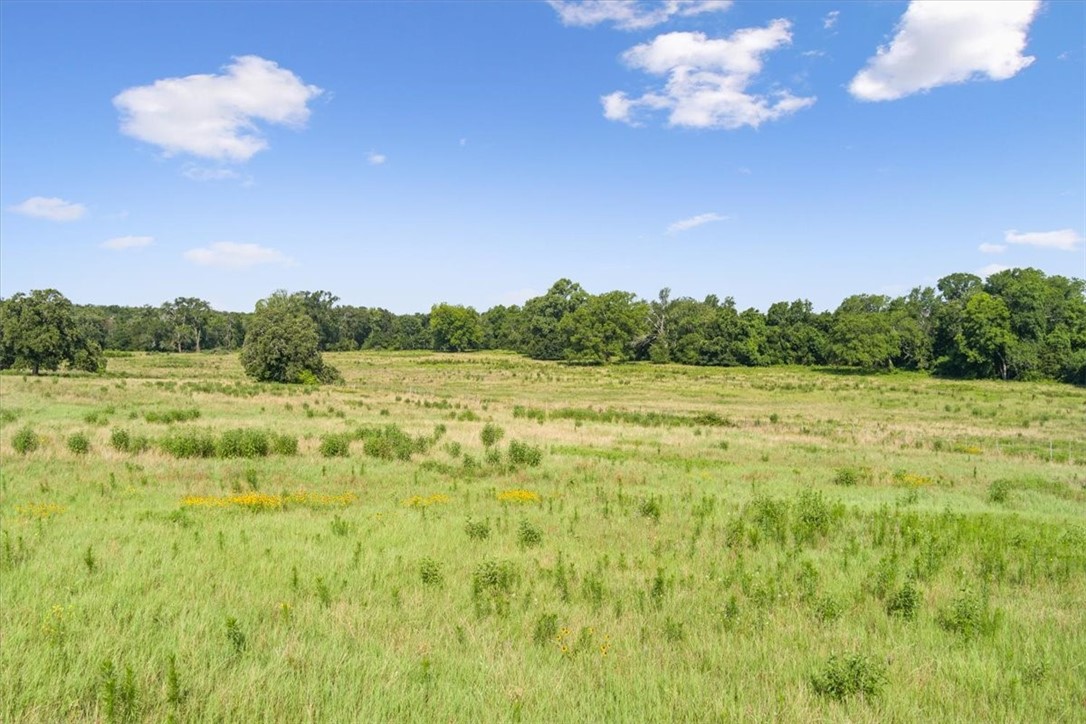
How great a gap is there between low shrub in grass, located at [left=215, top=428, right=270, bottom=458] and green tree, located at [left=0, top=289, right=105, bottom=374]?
52869mm

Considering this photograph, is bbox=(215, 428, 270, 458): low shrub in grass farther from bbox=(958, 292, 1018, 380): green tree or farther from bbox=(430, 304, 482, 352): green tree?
bbox=(430, 304, 482, 352): green tree

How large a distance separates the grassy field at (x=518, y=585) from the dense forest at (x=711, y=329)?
2199 inches

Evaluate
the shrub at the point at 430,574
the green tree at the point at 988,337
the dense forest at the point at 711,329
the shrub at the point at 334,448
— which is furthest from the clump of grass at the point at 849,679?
the green tree at the point at 988,337

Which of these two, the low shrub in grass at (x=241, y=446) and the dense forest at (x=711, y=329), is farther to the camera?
the dense forest at (x=711, y=329)


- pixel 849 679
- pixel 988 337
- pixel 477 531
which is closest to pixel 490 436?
pixel 477 531

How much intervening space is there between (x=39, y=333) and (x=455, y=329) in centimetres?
10896

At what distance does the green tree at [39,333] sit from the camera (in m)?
58.8

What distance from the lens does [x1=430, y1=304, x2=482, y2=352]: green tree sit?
164 meters

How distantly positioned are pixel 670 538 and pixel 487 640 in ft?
19.3

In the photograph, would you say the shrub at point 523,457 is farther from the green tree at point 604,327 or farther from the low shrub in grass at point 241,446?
the green tree at point 604,327

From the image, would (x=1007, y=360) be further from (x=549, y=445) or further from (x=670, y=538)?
(x=670, y=538)

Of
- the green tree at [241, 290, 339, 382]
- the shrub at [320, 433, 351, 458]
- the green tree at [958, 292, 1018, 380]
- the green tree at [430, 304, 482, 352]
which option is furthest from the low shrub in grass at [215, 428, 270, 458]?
the green tree at [430, 304, 482, 352]

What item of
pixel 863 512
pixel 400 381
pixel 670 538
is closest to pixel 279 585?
pixel 670 538

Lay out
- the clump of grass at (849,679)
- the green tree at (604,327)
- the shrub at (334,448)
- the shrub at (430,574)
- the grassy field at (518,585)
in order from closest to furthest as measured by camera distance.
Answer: the grassy field at (518,585) → the clump of grass at (849,679) → the shrub at (430,574) → the shrub at (334,448) → the green tree at (604,327)
